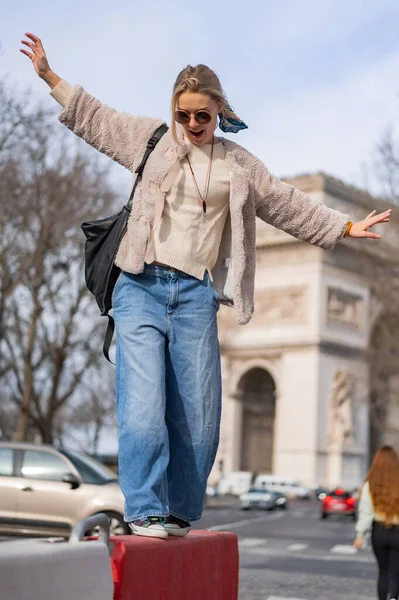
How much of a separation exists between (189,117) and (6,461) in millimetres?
10486

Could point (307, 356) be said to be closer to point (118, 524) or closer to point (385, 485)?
point (118, 524)

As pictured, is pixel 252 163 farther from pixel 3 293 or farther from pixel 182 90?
pixel 3 293

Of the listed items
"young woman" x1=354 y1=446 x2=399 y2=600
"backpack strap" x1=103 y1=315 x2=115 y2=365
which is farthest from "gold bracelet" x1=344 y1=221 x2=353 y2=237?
"young woman" x1=354 y1=446 x2=399 y2=600

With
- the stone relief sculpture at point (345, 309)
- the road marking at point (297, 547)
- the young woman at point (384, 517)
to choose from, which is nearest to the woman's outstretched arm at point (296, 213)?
the young woman at point (384, 517)

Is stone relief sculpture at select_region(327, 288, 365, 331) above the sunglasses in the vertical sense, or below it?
above

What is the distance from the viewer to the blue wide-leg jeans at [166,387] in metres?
3.67

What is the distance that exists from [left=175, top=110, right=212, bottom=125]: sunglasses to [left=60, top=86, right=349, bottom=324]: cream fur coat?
Result: 9cm

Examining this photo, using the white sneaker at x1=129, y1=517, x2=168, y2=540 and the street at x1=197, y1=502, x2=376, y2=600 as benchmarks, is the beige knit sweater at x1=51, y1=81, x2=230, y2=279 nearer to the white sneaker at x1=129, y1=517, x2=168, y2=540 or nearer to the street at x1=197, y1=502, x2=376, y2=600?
the white sneaker at x1=129, y1=517, x2=168, y2=540

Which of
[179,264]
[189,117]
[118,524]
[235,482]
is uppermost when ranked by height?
[235,482]

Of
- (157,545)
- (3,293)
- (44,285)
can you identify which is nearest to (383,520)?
(157,545)

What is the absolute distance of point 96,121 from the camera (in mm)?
4074

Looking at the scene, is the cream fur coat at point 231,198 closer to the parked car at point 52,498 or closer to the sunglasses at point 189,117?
the sunglasses at point 189,117

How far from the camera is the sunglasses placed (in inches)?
157

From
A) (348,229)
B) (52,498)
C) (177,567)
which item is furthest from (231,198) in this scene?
(52,498)
